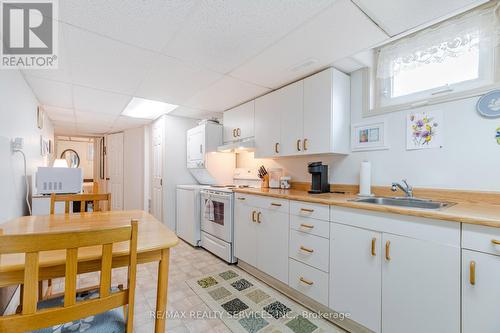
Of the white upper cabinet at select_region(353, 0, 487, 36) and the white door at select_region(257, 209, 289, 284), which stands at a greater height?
the white upper cabinet at select_region(353, 0, 487, 36)

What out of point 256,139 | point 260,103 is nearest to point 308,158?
point 256,139

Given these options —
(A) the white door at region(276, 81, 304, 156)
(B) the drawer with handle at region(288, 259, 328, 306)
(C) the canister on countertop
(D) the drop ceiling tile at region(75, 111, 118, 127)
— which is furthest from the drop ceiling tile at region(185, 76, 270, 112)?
(B) the drawer with handle at region(288, 259, 328, 306)

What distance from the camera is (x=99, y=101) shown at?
10.6ft

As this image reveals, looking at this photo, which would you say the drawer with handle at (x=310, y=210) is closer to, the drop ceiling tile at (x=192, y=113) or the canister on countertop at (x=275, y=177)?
the canister on countertop at (x=275, y=177)

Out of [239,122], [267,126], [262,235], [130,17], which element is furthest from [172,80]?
[262,235]

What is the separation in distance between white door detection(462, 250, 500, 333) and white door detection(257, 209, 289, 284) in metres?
1.21

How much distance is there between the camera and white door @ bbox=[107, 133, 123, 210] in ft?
18.5

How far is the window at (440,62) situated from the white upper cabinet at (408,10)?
0.69 ft

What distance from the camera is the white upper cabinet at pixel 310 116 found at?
2.13 m

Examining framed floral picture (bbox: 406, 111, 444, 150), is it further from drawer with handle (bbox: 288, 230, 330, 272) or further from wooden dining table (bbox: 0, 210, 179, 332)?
wooden dining table (bbox: 0, 210, 179, 332)

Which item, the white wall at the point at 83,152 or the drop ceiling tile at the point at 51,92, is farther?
the white wall at the point at 83,152

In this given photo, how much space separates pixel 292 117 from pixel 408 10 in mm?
1287

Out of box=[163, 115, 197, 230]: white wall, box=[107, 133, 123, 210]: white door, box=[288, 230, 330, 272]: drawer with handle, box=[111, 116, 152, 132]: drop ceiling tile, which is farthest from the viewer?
box=[107, 133, 123, 210]: white door

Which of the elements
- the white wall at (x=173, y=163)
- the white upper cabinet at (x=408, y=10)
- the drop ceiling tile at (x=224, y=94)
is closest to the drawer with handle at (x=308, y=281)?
the white upper cabinet at (x=408, y=10)
